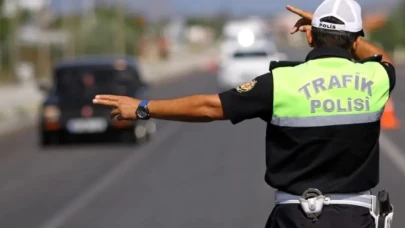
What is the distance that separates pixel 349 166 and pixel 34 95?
33079 mm

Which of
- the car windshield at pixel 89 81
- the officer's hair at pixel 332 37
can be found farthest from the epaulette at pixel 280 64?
the car windshield at pixel 89 81

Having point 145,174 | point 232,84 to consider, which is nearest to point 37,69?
point 232,84

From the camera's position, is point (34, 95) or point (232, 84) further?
point (232, 84)

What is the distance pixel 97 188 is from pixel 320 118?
9.95 metres

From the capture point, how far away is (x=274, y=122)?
4555mm

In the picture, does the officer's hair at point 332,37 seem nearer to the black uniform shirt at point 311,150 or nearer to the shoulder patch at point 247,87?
the black uniform shirt at point 311,150

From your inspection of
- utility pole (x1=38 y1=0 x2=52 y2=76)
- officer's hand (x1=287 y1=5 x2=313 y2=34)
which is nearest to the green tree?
utility pole (x1=38 y1=0 x2=52 y2=76)

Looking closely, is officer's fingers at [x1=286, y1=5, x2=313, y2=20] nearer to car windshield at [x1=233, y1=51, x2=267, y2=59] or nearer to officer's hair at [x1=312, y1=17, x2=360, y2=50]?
officer's hair at [x1=312, y1=17, x2=360, y2=50]

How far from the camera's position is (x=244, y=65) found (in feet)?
138

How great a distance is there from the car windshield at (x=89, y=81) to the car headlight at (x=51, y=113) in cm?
51

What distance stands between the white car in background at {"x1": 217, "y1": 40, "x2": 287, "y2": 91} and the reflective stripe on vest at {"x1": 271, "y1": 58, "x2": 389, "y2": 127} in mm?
35766

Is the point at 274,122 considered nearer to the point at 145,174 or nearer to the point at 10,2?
the point at 145,174

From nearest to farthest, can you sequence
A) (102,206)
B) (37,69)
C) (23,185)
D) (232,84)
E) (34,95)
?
(102,206), (23,185), (34,95), (232,84), (37,69)

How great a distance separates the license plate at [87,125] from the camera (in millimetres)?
19891
